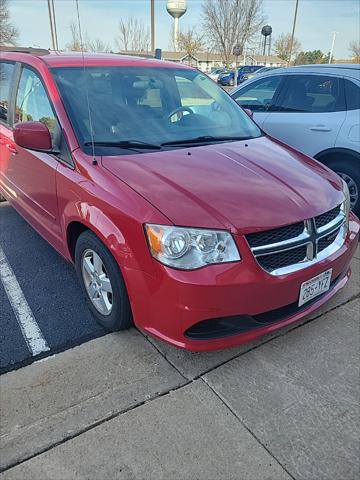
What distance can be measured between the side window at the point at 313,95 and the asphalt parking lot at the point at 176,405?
2.63 meters

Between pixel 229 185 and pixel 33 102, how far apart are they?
1872mm

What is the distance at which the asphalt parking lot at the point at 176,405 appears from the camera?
1863 mm

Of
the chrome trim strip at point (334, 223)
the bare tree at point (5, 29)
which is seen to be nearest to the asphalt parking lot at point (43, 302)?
the chrome trim strip at point (334, 223)

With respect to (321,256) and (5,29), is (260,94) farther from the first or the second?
(5,29)

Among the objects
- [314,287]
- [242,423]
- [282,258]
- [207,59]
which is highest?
[207,59]

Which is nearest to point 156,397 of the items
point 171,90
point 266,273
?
point 266,273

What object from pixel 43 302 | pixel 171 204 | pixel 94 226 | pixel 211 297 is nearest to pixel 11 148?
pixel 43 302

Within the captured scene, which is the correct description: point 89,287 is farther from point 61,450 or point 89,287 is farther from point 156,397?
point 61,450

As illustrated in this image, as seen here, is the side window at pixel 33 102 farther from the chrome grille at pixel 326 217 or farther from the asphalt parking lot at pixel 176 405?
the chrome grille at pixel 326 217

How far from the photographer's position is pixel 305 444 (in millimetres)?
1973

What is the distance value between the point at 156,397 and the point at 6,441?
76 centimetres

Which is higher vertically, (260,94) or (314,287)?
(260,94)

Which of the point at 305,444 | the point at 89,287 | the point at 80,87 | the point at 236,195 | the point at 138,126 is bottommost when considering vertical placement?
the point at 305,444

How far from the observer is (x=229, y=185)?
2430mm
